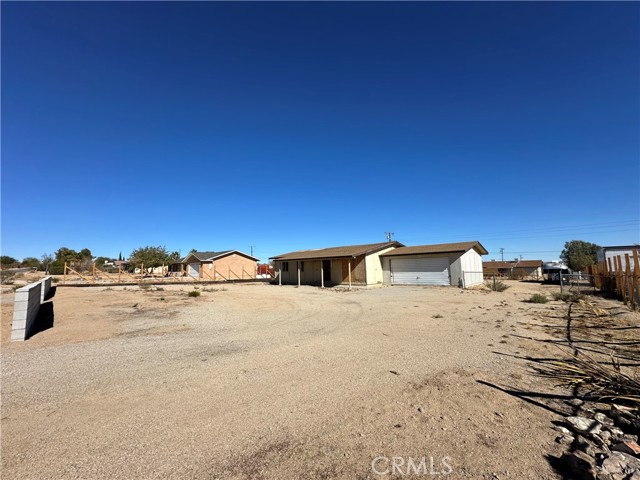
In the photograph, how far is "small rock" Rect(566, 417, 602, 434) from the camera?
3.19 meters

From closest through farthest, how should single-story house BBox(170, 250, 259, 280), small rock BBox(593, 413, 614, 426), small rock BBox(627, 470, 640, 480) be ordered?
small rock BBox(627, 470, 640, 480)
small rock BBox(593, 413, 614, 426)
single-story house BBox(170, 250, 259, 280)

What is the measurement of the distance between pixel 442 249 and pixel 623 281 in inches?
523

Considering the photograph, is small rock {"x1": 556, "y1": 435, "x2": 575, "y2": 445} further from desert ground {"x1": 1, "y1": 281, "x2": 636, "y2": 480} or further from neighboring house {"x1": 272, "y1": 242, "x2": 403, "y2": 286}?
neighboring house {"x1": 272, "y1": 242, "x2": 403, "y2": 286}

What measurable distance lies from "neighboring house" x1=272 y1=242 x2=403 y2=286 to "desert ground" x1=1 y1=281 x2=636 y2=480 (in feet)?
61.4

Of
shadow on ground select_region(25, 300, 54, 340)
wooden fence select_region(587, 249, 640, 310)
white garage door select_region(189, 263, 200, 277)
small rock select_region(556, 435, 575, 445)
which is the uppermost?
white garage door select_region(189, 263, 200, 277)

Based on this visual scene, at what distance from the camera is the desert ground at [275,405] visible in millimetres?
2771

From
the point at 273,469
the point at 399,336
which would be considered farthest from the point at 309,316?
the point at 273,469

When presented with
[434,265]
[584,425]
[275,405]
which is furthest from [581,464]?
[434,265]

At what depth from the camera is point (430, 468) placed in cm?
267

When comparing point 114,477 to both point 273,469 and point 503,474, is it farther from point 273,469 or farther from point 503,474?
point 503,474

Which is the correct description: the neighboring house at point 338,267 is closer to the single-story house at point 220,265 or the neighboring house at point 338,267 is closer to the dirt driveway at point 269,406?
the single-story house at point 220,265

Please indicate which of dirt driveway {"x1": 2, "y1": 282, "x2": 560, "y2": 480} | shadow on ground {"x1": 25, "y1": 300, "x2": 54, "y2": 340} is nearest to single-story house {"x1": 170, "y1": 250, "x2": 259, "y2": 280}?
shadow on ground {"x1": 25, "y1": 300, "x2": 54, "y2": 340}

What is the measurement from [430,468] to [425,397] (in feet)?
5.03

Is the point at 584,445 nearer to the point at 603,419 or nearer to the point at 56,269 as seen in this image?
the point at 603,419
